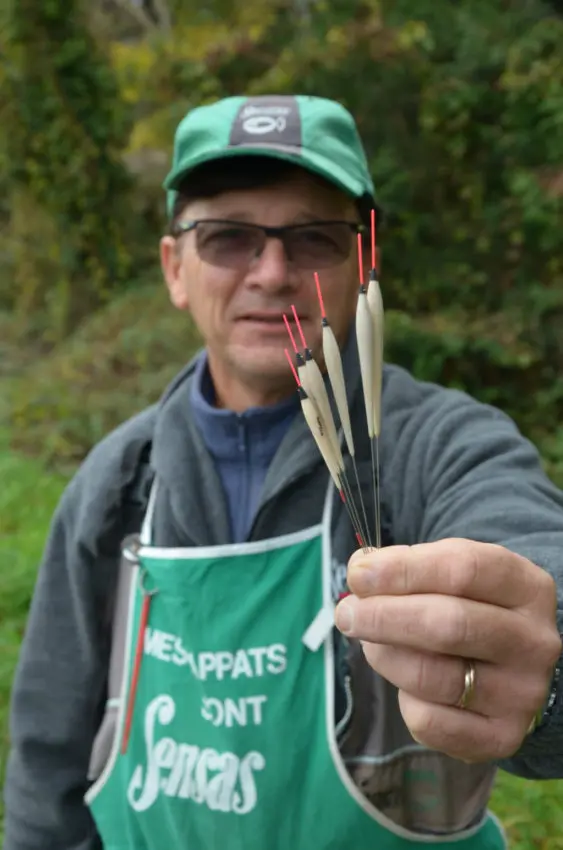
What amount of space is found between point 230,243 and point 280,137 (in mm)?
251

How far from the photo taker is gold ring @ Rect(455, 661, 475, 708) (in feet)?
2.59

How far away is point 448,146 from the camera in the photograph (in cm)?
532

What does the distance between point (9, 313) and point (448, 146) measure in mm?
6705

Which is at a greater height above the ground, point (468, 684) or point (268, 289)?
point (268, 289)

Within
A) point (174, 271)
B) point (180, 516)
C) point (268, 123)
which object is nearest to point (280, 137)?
point (268, 123)

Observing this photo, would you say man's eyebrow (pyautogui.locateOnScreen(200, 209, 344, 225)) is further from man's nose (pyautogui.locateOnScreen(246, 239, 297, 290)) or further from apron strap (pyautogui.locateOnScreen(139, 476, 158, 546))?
apron strap (pyautogui.locateOnScreen(139, 476, 158, 546))

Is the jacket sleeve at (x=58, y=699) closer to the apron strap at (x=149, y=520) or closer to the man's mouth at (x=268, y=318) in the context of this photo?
the apron strap at (x=149, y=520)

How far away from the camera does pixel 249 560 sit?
1.41m

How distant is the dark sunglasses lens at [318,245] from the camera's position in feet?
5.01

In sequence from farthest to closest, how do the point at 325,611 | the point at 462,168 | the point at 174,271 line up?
the point at 462,168
the point at 174,271
the point at 325,611

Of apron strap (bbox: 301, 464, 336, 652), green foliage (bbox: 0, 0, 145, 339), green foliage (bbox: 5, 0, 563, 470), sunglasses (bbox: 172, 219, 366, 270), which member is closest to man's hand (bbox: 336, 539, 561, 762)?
apron strap (bbox: 301, 464, 336, 652)

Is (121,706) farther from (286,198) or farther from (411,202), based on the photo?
(411,202)

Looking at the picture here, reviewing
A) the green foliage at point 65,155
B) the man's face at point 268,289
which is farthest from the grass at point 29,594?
the green foliage at point 65,155

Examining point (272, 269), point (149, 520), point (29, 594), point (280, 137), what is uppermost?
point (280, 137)
